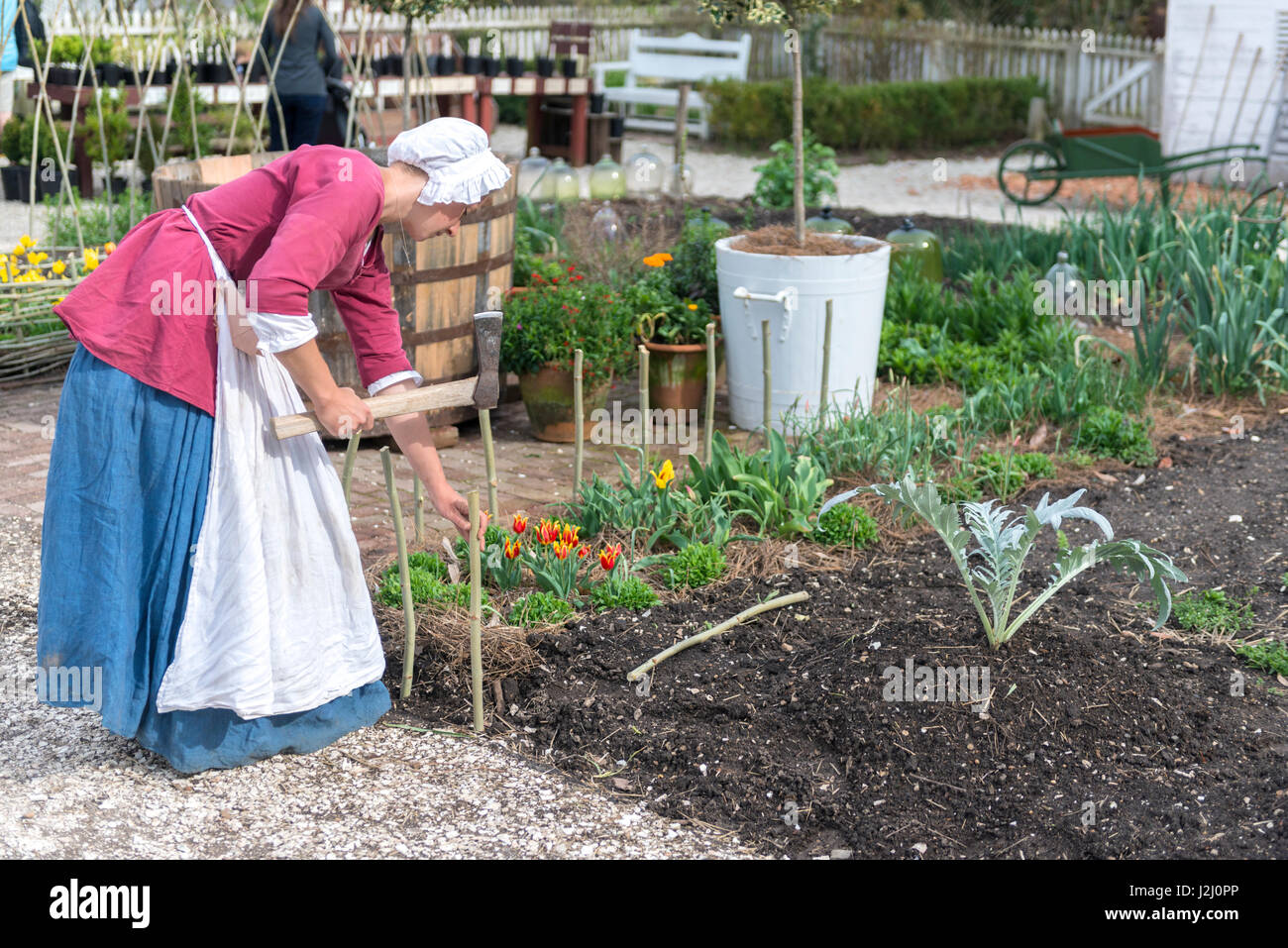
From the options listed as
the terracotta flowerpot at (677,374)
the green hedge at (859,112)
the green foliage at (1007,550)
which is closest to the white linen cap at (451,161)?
the green foliage at (1007,550)

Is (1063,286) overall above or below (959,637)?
above

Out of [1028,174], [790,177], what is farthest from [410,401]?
[1028,174]

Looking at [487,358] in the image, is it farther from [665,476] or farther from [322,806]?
[665,476]

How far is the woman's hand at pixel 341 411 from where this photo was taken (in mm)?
2406

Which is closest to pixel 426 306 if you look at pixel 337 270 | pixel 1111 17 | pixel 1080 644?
pixel 337 270

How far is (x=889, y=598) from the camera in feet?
11.0

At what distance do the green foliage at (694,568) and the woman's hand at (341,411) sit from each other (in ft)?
4.03

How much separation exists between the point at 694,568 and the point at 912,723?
0.89m

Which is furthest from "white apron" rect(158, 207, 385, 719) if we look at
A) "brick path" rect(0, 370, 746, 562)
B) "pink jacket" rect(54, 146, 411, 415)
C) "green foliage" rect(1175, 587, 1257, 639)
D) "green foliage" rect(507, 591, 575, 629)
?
"green foliage" rect(1175, 587, 1257, 639)

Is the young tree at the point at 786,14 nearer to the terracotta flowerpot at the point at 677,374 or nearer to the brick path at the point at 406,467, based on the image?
the terracotta flowerpot at the point at 677,374

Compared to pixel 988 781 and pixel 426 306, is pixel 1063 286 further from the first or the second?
pixel 988 781

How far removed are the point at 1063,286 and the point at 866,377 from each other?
3.99 ft

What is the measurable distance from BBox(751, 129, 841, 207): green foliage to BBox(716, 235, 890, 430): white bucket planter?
2826mm

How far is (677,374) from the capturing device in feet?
17.0
